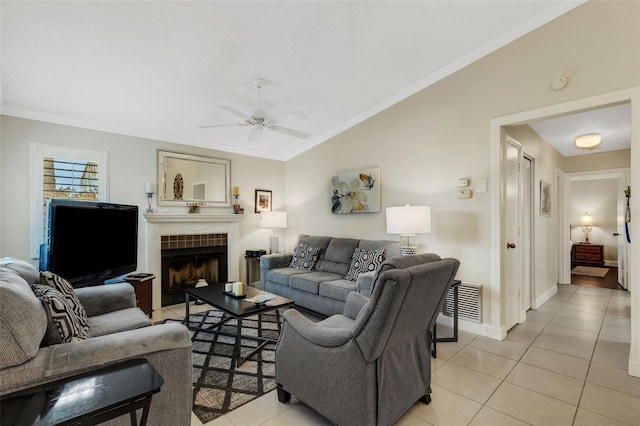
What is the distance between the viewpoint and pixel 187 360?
1541 millimetres

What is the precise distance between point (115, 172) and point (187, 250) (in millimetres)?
1463

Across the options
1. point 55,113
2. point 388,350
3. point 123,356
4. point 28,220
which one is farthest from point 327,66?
point 28,220

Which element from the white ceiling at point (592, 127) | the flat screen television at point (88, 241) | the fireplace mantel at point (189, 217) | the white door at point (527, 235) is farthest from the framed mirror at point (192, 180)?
the white ceiling at point (592, 127)

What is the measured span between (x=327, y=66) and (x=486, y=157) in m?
2.02

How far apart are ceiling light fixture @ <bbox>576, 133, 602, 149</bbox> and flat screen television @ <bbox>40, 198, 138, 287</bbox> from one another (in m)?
6.22

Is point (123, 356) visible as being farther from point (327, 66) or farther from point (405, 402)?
point (327, 66)

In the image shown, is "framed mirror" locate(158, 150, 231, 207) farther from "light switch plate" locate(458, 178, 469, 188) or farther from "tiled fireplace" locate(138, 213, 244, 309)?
"light switch plate" locate(458, 178, 469, 188)

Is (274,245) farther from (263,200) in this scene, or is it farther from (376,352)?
(376,352)

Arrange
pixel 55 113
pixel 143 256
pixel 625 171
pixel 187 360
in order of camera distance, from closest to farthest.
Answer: pixel 187 360
pixel 55 113
pixel 143 256
pixel 625 171

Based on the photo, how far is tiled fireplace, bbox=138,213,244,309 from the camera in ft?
13.8

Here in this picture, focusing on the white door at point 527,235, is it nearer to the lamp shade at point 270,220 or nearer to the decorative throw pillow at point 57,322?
the lamp shade at point 270,220

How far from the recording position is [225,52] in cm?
282

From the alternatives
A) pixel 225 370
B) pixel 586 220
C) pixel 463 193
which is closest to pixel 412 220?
pixel 463 193

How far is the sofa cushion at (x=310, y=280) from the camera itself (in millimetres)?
3789
